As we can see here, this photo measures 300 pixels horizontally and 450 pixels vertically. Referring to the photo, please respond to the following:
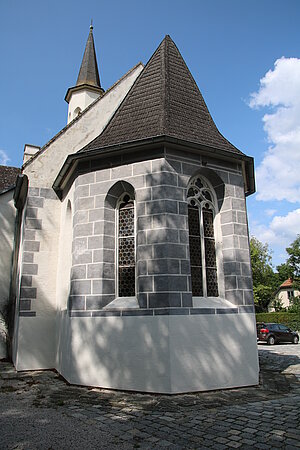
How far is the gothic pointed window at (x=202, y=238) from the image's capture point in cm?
757

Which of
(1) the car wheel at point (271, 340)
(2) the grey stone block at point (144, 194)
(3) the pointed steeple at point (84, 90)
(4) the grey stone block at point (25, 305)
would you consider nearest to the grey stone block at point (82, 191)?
(2) the grey stone block at point (144, 194)

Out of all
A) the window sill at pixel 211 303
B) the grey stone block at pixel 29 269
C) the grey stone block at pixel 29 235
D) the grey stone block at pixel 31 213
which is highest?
the grey stone block at pixel 31 213

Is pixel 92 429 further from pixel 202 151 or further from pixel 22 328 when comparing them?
pixel 202 151

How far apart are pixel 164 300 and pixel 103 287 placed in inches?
56.3

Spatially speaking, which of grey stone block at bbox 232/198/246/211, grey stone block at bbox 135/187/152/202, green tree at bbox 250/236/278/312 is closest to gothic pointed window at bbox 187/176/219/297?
grey stone block at bbox 232/198/246/211

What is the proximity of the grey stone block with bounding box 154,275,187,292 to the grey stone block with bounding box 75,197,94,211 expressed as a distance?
2.44 metres

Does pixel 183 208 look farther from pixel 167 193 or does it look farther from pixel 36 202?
pixel 36 202

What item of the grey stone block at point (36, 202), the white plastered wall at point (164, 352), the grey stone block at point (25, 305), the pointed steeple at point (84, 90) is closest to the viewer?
the white plastered wall at point (164, 352)

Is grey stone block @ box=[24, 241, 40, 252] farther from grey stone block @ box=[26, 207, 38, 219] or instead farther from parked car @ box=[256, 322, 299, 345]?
parked car @ box=[256, 322, 299, 345]

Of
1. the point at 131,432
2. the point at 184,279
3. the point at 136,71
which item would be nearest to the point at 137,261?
the point at 184,279

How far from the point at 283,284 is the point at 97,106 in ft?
180

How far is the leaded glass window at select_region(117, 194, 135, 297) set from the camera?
24.4 ft

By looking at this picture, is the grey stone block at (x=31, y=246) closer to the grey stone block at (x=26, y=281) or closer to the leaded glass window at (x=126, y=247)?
the grey stone block at (x=26, y=281)

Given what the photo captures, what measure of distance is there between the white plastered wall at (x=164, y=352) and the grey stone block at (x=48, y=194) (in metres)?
4.17
